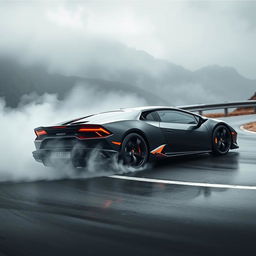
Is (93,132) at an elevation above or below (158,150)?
above

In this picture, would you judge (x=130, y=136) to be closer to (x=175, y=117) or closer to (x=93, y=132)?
(x=93, y=132)

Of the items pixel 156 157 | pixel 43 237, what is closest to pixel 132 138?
pixel 156 157

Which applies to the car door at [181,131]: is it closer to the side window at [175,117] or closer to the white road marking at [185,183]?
the side window at [175,117]

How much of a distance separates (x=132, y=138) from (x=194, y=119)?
186 centimetres

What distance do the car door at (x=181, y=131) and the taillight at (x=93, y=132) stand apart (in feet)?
4.45

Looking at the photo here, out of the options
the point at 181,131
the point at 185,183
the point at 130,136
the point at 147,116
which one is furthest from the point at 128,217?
the point at 181,131

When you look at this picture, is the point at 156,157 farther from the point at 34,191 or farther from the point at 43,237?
the point at 43,237

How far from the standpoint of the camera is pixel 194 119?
9719 mm

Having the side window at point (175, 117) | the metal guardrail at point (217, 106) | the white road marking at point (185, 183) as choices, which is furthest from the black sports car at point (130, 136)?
the metal guardrail at point (217, 106)

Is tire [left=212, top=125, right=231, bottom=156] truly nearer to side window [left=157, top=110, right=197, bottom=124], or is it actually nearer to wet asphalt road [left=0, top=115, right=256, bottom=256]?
side window [left=157, top=110, right=197, bottom=124]

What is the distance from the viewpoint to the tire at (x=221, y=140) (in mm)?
9898

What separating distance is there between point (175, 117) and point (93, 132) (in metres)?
2.06

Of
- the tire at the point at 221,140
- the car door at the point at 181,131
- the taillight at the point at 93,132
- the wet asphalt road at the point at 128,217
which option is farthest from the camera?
the tire at the point at 221,140

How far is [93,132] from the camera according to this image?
796cm
